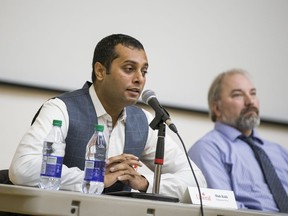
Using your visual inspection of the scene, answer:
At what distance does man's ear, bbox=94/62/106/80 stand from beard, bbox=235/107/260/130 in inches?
48.7

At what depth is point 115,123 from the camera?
268 cm

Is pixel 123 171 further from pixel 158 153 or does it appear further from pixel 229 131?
pixel 229 131

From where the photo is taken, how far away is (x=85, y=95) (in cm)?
265

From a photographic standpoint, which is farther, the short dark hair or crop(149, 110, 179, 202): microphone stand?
the short dark hair

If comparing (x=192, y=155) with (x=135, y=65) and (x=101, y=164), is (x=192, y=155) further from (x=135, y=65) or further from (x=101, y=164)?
(x=101, y=164)

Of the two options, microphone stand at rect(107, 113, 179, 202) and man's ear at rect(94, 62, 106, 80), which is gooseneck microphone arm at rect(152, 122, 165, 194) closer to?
microphone stand at rect(107, 113, 179, 202)

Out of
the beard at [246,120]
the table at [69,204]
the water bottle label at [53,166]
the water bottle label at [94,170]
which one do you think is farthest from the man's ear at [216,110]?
the table at [69,204]

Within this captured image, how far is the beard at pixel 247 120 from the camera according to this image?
3.57 meters

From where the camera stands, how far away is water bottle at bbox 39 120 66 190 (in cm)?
201

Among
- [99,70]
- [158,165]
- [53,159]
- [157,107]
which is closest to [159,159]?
[158,165]

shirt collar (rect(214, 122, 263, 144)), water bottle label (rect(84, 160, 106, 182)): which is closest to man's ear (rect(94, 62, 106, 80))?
water bottle label (rect(84, 160, 106, 182))

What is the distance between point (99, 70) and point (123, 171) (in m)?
0.61

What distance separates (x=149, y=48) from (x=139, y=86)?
39.2 inches

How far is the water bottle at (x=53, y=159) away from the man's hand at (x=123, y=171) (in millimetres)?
185
